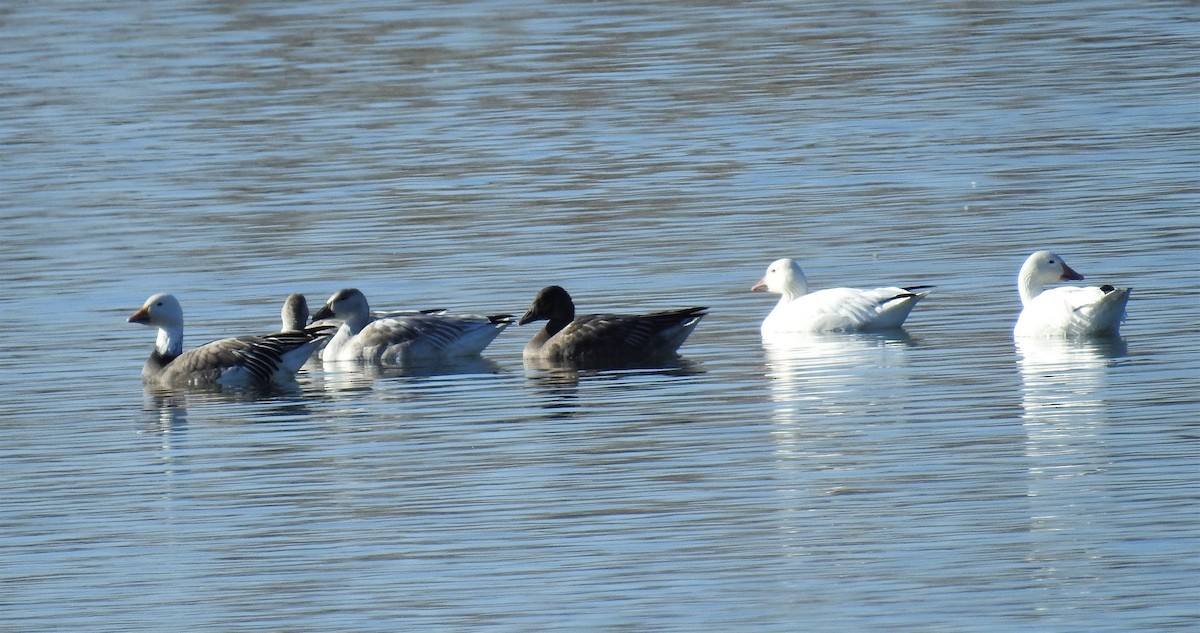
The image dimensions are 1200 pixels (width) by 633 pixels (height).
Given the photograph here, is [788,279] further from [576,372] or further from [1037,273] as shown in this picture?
[576,372]

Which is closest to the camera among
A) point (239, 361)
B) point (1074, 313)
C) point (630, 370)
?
point (1074, 313)

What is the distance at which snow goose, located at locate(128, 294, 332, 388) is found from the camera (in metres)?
16.8

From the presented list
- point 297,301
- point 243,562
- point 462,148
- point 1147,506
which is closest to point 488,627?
point 243,562

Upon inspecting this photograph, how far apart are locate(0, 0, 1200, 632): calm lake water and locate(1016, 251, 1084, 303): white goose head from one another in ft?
1.16

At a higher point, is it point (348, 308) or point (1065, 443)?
point (348, 308)

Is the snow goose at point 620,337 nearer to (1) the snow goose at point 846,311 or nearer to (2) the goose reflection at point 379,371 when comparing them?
(2) the goose reflection at point 379,371

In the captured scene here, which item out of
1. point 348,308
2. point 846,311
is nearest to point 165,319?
point 348,308

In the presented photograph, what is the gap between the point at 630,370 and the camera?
658 inches

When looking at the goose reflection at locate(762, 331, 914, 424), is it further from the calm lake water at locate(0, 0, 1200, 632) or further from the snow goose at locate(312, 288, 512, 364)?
the snow goose at locate(312, 288, 512, 364)

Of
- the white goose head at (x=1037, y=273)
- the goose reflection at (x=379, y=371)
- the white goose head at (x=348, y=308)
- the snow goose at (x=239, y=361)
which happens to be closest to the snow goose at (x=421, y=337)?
the goose reflection at (x=379, y=371)

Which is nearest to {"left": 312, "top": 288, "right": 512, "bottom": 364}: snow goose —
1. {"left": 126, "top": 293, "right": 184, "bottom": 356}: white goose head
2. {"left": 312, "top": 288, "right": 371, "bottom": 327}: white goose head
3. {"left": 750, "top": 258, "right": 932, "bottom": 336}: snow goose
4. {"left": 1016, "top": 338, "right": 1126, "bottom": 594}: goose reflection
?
{"left": 312, "top": 288, "right": 371, "bottom": 327}: white goose head

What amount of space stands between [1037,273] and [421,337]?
4.52 meters

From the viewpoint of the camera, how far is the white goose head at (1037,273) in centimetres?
1727

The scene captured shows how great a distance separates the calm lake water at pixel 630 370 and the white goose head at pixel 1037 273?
354mm
